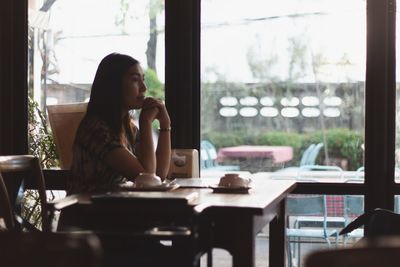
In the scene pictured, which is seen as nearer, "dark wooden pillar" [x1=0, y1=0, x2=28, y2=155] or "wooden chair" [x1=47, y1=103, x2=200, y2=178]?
"wooden chair" [x1=47, y1=103, x2=200, y2=178]

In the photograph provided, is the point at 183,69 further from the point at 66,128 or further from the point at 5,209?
the point at 5,209

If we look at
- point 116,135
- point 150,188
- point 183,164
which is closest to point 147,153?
point 116,135

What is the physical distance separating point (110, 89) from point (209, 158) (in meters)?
0.97

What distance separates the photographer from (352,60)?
11.0 ft

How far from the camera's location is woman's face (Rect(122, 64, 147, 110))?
2.73 meters

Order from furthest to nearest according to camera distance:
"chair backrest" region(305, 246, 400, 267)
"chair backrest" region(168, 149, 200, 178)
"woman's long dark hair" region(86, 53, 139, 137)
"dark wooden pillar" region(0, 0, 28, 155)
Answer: "dark wooden pillar" region(0, 0, 28, 155), "chair backrest" region(168, 149, 200, 178), "woman's long dark hair" region(86, 53, 139, 137), "chair backrest" region(305, 246, 400, 267)

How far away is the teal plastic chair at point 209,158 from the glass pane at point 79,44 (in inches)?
14.9

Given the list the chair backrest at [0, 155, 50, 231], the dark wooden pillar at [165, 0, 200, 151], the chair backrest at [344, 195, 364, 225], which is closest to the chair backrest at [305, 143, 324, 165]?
the chair backrest at [344, 195, 364, 225]

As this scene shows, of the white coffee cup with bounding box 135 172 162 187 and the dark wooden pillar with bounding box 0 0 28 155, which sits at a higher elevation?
the dark wooden pillar with bounding box 0 0 28 155

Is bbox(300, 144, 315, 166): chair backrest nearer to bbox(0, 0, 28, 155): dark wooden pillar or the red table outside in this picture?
the red table outside

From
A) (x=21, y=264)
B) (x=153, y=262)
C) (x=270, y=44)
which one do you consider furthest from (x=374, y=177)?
(x=21, y=264)

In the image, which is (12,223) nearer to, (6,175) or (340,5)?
(6,175)

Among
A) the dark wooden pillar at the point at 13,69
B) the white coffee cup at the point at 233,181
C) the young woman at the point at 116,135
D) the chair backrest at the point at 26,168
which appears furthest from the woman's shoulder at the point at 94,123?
the dark wooden pillar at the point at 13,69

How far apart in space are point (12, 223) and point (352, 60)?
195 centimetres
